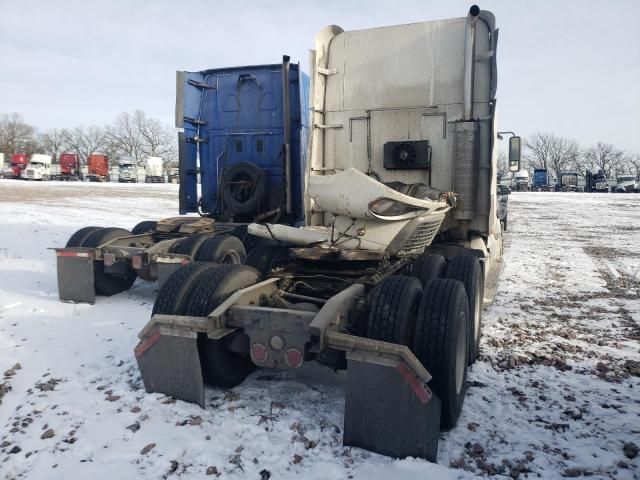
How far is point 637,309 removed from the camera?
665cm

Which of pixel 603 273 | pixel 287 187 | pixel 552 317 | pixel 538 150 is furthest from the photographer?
pixel 538 150

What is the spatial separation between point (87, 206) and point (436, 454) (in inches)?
872

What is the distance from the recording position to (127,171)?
56.8 meters

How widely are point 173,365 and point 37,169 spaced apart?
183ft

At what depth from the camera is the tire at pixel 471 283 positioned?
4609mm

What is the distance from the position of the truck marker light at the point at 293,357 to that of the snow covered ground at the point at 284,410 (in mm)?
498

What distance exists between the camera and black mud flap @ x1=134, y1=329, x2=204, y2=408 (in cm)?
348

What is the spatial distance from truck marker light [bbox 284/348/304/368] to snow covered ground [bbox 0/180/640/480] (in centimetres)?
50

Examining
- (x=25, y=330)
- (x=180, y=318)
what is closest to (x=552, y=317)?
(x=180, y=318)

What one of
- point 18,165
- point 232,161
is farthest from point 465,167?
point 18,165

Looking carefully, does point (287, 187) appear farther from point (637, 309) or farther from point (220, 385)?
point (637, 309)

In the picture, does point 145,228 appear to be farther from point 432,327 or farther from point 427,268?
point 432,327

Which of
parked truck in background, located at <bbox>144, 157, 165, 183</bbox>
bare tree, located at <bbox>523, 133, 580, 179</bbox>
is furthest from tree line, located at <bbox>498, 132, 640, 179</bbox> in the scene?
parked truck in background, located at <bbox>144, 157, 165, 183</bbox>

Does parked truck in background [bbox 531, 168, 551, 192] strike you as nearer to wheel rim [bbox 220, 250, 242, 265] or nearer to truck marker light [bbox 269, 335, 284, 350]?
wheel rim [bbox 220, 250, 242, 265]
